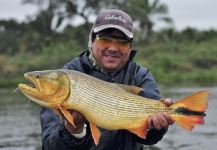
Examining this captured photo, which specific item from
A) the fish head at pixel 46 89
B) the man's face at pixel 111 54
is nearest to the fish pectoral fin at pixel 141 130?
the fish head at pixel 46 89

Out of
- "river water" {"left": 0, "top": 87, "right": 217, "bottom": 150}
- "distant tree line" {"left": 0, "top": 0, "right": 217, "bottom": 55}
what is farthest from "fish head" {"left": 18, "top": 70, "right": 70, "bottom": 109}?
"distant tree line" {"left": 0, "top": 0, "right": 217, "bottom": 55}

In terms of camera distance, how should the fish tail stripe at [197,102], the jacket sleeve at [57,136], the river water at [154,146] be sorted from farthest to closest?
Result: the river water at [154,146] → the jacket sleeve at [57,136] → the fish tail stripe at [197,102]

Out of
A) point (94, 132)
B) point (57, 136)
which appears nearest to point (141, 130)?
point (94, 132)

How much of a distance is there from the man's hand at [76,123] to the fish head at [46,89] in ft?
0.67

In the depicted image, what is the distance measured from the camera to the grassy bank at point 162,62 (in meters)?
28.2

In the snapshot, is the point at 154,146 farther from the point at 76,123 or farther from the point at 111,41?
the point at 76,123

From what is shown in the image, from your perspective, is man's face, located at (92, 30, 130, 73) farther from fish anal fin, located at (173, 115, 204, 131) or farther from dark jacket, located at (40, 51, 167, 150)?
fish anal fin, located at (173, 115, 204, 131)

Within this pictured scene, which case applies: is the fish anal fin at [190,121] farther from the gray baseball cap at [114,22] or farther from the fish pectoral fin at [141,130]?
the gray baseball cap at [114,22]

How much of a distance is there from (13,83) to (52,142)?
23.3 meters

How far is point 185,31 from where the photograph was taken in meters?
45.7

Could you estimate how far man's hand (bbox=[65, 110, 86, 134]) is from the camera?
3.51m

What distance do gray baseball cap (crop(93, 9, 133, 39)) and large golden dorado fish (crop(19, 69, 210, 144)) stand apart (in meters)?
0.76

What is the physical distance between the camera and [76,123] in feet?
12.1

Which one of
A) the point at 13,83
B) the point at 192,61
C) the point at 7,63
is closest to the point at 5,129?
the point at 13,83
